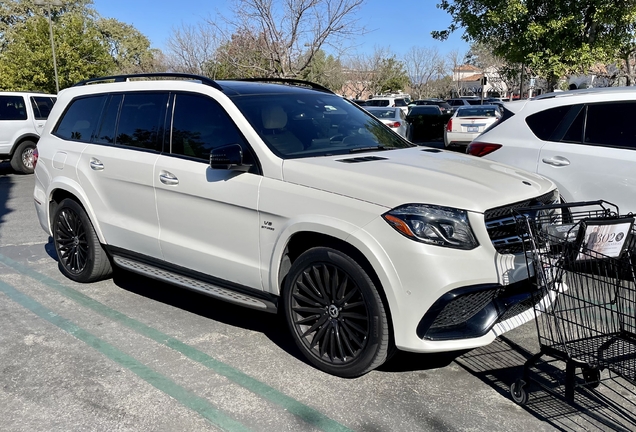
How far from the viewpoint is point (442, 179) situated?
3.54m

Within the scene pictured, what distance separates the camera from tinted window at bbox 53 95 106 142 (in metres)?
5.42

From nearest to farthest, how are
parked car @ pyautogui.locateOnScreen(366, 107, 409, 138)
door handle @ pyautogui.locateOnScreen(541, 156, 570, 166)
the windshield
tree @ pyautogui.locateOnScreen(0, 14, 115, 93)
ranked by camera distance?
the windshield
door handle @ pyautogui.locateOnScreen(541, 156, 570, 166)
parked car @ pyautogui.locateOnScreen(366, 107, 409, 138)
tree @ pyautogui.locateOnScreen(0, 14, 115, 93)

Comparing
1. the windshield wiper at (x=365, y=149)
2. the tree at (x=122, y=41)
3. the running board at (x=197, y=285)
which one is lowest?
the running board at (x=197, y=285)

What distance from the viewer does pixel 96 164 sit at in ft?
16.8

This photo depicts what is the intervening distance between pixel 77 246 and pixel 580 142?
4804 mm

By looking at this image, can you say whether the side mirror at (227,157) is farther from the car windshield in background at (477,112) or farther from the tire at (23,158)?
the car windshield in background at (477,112)

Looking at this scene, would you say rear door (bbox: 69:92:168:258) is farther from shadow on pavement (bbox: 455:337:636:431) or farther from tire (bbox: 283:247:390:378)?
shadow on pavement (bbox: 455:337:636:431)

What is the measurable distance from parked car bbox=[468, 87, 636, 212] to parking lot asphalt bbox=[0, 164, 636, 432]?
1.60 metres

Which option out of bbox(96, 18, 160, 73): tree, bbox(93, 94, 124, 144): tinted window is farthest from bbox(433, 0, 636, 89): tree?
bbox(96, 18, 160, 73): tree

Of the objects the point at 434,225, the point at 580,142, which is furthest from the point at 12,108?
the point at 434,225

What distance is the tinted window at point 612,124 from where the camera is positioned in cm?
529

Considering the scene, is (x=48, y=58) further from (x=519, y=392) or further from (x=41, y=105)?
(x=519, y=392)

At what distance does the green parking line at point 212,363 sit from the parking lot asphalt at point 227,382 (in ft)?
0.03

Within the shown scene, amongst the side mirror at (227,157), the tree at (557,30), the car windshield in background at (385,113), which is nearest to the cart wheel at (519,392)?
the side mirror at (227,157)
